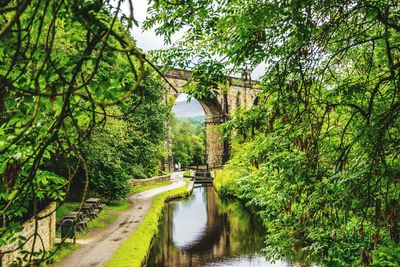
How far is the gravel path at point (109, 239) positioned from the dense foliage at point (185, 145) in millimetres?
26034

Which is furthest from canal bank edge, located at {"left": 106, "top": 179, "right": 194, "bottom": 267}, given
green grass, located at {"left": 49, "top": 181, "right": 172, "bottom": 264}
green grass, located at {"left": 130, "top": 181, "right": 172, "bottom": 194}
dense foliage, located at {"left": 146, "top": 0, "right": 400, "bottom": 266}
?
dense foliage, located at {"left": 146, "top": 0, "right": 400, "bottom": 266}

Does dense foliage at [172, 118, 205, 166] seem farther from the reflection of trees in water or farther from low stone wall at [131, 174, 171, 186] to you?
the reflection of trees in water

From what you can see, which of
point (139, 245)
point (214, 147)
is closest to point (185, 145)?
point (214, 147)

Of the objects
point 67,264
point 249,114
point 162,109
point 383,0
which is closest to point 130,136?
point 162,109

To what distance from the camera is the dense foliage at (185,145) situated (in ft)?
156

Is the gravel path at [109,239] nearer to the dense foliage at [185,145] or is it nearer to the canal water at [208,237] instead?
the canal water at [208,237]

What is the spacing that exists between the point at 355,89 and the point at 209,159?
3581cm

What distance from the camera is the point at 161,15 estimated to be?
4.52m

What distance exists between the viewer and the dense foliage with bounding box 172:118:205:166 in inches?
1869

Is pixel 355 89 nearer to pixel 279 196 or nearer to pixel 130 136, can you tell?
pixel 279 196

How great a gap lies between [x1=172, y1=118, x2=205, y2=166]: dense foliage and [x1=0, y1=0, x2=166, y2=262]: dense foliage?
19388mm

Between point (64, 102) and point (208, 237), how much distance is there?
1533 cm

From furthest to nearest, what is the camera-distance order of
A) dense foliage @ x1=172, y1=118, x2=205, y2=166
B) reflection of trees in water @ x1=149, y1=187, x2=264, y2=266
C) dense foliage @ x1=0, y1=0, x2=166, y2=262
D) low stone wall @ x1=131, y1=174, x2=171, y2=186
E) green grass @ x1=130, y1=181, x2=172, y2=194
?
dense foliage @ x1=172, y1=118, x2=205, y2=166 → low stone wall @ x1=131, y1=174, x2=171, y2=186 → green grass @ x1=130, y1=181, x2=172, y2=194 → reflection of trees in water @ x1=149, y1=187, x2=264, y2=266 → dense foliage @ x1=0, y1=0, x2=166, y2=262

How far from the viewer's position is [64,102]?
168cm
